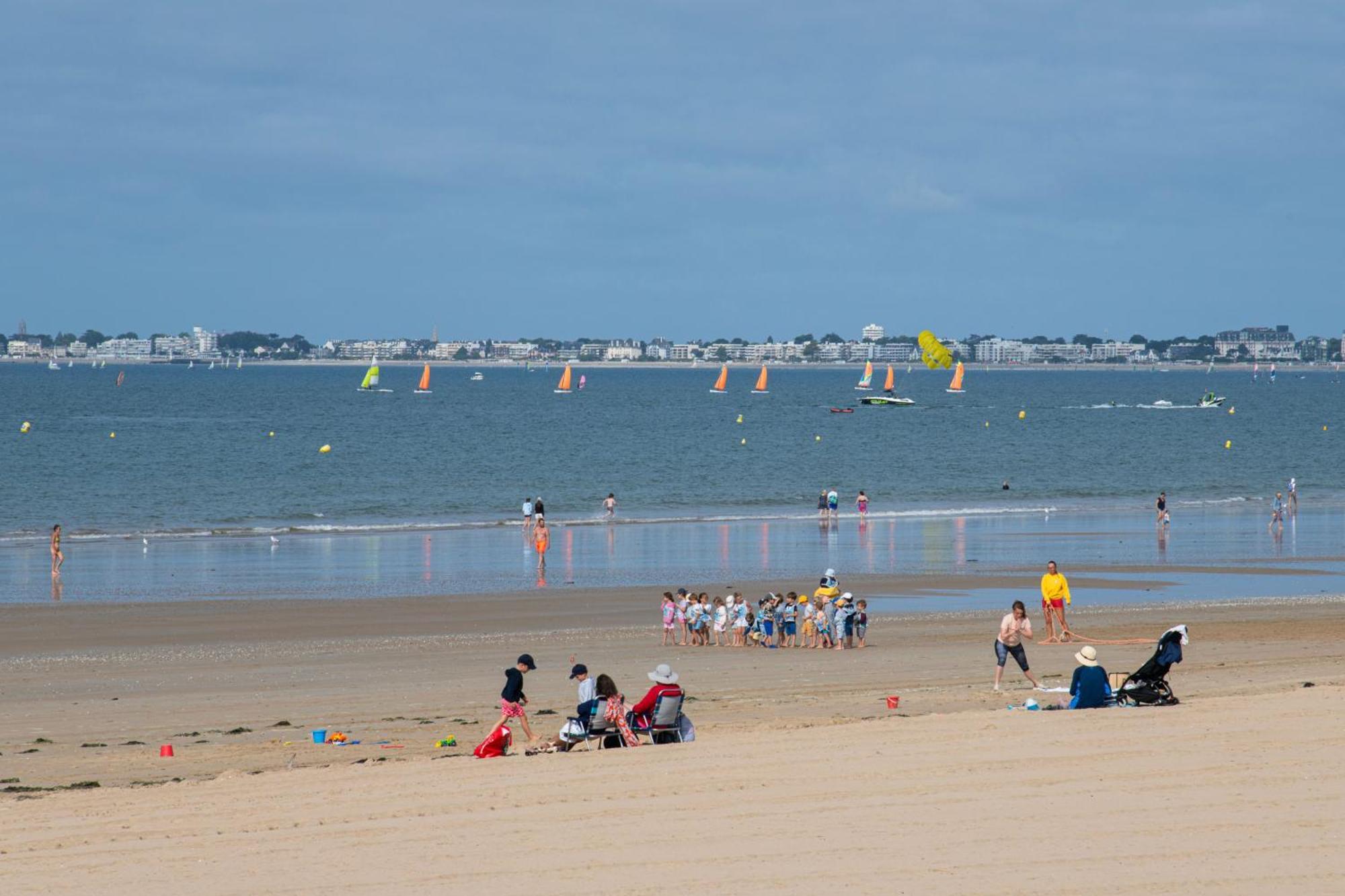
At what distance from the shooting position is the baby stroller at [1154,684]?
48.6 ft

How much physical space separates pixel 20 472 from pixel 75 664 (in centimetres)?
4510

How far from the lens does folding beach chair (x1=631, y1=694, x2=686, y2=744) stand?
13625 mm

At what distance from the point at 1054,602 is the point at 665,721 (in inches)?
420

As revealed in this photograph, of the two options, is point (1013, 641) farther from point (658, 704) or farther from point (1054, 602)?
point (658, 704)

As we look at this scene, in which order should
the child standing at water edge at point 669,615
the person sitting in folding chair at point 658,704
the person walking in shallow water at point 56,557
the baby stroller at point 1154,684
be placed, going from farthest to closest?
the person walking in shallow water at point 56,557 < the child standing at water edge at point 669,615 < the baby stroller at point 1154,684 < the person sitting in folding chair at point 658,704

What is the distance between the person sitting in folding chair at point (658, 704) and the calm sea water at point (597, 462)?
30806 millimetres

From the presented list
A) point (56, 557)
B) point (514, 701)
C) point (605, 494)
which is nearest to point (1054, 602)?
point (514, 701)

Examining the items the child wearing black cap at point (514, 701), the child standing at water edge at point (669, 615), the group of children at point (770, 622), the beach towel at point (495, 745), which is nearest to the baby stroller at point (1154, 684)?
the child wearing black cap at point (514, 701)

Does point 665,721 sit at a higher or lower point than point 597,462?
lower

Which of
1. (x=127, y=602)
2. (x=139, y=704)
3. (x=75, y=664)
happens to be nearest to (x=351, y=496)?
(x=127, y=602)

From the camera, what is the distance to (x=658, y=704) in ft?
44.8

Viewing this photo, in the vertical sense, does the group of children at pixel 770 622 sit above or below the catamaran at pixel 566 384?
below

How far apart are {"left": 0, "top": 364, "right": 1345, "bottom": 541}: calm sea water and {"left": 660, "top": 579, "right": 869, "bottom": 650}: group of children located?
22421mm

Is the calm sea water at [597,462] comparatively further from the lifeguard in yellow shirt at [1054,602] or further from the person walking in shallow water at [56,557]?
the lifeguard in yellow shirt at [1054,602]
